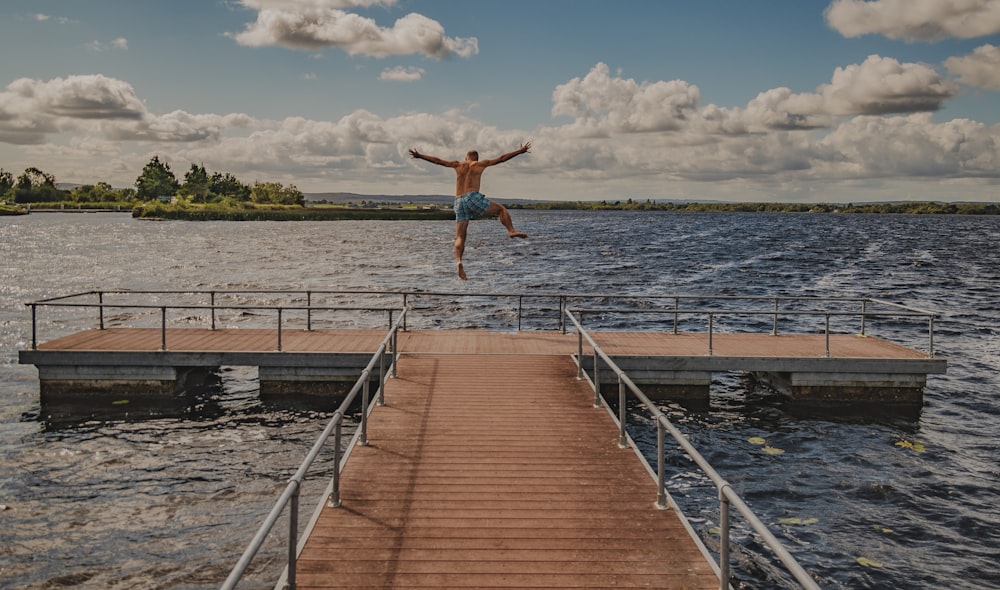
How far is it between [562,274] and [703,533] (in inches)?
1920

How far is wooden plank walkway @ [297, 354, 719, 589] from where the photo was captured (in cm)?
685

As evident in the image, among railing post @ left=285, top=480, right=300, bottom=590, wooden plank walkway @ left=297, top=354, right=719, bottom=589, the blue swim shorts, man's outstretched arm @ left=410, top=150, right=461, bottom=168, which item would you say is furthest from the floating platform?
railing post @ left=285, top=480, right=300, bottom=590

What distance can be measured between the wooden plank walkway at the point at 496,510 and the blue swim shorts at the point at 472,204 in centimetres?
314

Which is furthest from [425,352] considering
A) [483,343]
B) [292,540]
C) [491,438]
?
[292,540]

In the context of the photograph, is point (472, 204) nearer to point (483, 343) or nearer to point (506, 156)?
point (506, 156)

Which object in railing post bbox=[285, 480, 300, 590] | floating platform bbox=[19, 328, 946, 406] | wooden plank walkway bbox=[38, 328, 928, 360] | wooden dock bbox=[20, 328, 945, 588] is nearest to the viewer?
railing post bbox=[285, 480, 300, 590]

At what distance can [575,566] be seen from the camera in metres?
6.99

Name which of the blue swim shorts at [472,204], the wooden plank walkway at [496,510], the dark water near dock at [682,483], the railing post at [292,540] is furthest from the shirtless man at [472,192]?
the railing post at [292,540]

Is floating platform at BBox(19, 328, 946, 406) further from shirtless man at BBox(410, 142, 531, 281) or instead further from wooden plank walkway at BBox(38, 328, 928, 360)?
shirtless man at BBox(410, 142, 531, 281)

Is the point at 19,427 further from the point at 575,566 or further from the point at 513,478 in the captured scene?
the point at 575,566

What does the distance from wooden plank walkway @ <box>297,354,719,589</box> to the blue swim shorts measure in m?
3.14

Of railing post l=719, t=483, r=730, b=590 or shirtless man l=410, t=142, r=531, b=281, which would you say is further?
shirtless man l=410, t=142, r=531, b=281

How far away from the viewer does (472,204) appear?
11.6 metres

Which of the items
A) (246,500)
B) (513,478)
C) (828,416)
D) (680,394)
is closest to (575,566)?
(513,478)
